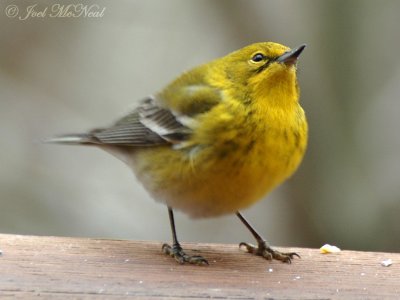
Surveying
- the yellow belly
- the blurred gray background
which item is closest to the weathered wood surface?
the yellow belly

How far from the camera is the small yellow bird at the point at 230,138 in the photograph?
3.49 m

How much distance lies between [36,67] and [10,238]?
4097 millimetres

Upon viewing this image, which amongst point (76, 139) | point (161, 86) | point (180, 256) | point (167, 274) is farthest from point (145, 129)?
point (161, 86)

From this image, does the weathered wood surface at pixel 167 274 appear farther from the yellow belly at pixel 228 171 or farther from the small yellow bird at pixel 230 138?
the yellow belly at pixel 228 171

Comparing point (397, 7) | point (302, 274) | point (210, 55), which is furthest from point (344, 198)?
point (302, 274)

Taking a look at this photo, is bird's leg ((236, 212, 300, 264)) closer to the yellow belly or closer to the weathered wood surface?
the weathered wood surface

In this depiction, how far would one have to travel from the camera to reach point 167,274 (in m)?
3.24

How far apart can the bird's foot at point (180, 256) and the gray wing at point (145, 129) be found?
447 mm

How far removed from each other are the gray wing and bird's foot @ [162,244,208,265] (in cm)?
45

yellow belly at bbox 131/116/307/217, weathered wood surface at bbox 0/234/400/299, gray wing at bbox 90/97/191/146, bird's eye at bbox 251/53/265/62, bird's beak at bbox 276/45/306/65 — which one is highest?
bird's eye at bbox 251/53/265/62

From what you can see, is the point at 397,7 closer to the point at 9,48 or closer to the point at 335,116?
the point at 335,116

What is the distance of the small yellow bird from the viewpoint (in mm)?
3490

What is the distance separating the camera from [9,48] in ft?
23.7

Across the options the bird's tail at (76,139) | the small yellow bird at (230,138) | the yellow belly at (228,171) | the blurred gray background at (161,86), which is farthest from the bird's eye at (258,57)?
the blurred gray background at (161,86)
